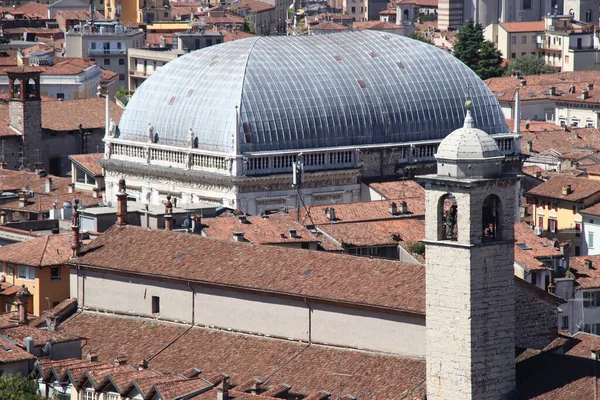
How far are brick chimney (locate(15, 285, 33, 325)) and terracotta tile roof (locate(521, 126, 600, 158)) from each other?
55476mm

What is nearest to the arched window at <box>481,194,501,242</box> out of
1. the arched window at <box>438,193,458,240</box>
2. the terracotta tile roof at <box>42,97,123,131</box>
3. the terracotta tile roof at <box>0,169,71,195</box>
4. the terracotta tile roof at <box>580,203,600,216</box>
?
the arched window at <box>438,193,458,240</box>

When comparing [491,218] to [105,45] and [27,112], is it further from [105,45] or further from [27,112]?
[105,45]

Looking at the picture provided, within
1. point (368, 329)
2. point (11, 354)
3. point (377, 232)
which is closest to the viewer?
point (368, 329)

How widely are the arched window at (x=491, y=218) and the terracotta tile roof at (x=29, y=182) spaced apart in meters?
48.8

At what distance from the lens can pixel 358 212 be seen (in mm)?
99812

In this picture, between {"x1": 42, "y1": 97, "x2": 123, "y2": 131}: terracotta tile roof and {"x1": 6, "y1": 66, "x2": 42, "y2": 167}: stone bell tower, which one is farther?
{"x1": 42, "y1": 97, "x2": 123, "y2": 131}: terracotta tile roof

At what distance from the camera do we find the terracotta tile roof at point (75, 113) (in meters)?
135

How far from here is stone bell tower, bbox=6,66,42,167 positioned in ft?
432

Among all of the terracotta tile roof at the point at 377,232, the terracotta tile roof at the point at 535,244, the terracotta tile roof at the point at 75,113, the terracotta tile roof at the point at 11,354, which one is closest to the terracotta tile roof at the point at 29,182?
the terracotta tile roof at the point at 75,113

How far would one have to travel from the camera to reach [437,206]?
66.8 m

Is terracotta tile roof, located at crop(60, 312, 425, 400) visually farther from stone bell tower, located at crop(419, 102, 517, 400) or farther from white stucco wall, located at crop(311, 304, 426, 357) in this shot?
stone bell tower, located at crop(419, 102, 517, 400)

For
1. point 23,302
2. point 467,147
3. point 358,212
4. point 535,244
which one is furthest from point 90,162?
point 467,147

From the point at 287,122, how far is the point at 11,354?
36629mm

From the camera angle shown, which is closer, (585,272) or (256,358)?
(256,358)
